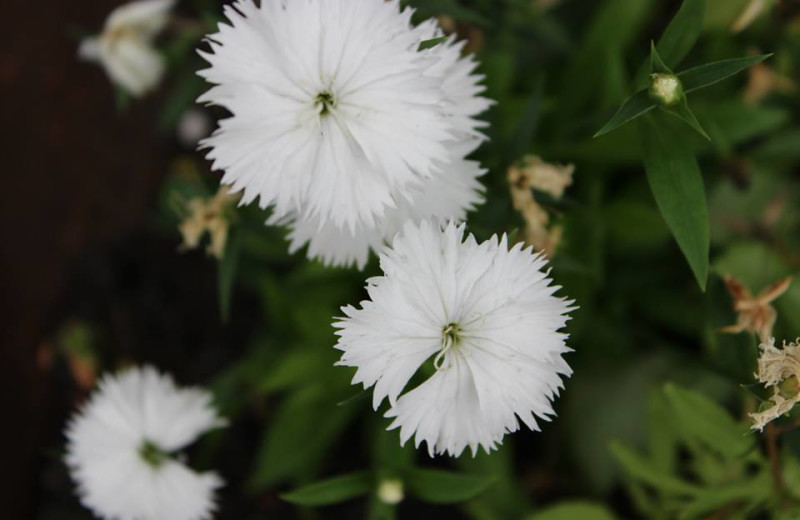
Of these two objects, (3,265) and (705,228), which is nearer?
(705,228)

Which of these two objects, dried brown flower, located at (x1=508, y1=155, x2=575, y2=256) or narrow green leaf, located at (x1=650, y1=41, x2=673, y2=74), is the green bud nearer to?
narrow green leaf, located at (x1=650, y1=41, x2=673, y2=74)

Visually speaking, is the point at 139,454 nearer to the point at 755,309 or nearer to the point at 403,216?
the point at 403,216

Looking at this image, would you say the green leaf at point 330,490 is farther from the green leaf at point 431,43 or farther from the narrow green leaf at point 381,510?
the green leaf at point 431,43

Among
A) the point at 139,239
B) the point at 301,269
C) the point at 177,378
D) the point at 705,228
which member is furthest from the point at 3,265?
the point at 705,228

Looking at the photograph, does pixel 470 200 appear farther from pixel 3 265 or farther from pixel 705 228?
pixel 3 265

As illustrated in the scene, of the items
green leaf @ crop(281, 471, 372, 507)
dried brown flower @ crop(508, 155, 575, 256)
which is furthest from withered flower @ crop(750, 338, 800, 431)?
green leaf @ crop(281, 471, 372, 507)

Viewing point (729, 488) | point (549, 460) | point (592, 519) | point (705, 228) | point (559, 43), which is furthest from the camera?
point (549, 460)
